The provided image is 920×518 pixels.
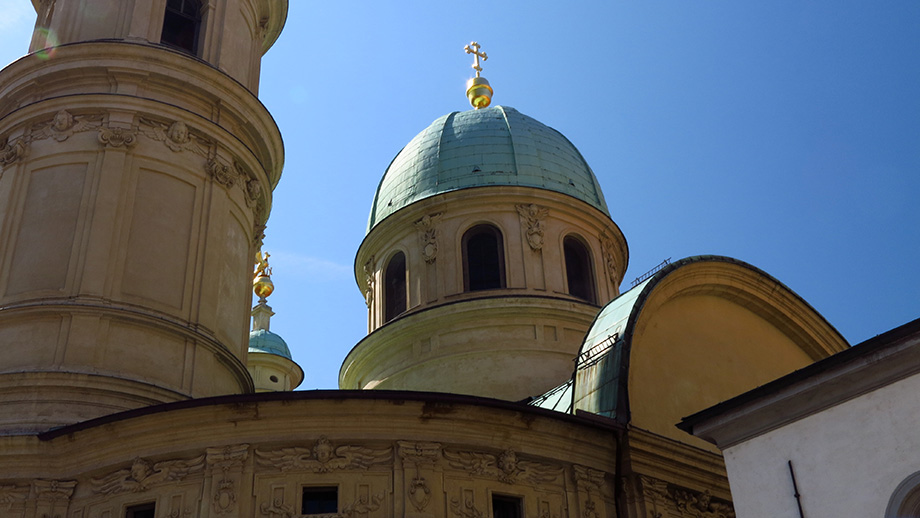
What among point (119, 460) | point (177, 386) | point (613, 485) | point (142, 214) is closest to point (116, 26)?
point (142, 214)

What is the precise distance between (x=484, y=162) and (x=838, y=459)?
16802 millimetres

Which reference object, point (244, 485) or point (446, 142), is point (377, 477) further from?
point (446, 142)

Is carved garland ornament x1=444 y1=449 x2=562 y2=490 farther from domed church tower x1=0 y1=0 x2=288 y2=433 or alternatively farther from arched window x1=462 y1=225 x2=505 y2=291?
arched window x1=462 y1=225 x2=505 y2=291

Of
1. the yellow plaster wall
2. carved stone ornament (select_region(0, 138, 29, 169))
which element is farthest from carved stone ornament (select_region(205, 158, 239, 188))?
the yellow plaster wall

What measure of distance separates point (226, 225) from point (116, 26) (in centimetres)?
472

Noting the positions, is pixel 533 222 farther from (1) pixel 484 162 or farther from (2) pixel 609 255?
(2) pixel 609 255

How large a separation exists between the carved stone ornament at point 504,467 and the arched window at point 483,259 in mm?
9476

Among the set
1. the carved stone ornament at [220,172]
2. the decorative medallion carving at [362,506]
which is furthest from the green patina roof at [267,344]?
the decorative medallion carving at [362,506]

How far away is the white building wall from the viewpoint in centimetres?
1145

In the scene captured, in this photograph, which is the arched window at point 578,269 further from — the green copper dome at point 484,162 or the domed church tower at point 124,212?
the domed church tower at point 124,212

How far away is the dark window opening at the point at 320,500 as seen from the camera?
49.0ft

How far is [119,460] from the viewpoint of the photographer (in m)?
15.6

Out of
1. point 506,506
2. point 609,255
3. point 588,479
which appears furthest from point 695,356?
point 609,255

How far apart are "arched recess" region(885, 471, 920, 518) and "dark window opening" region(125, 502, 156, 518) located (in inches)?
378
